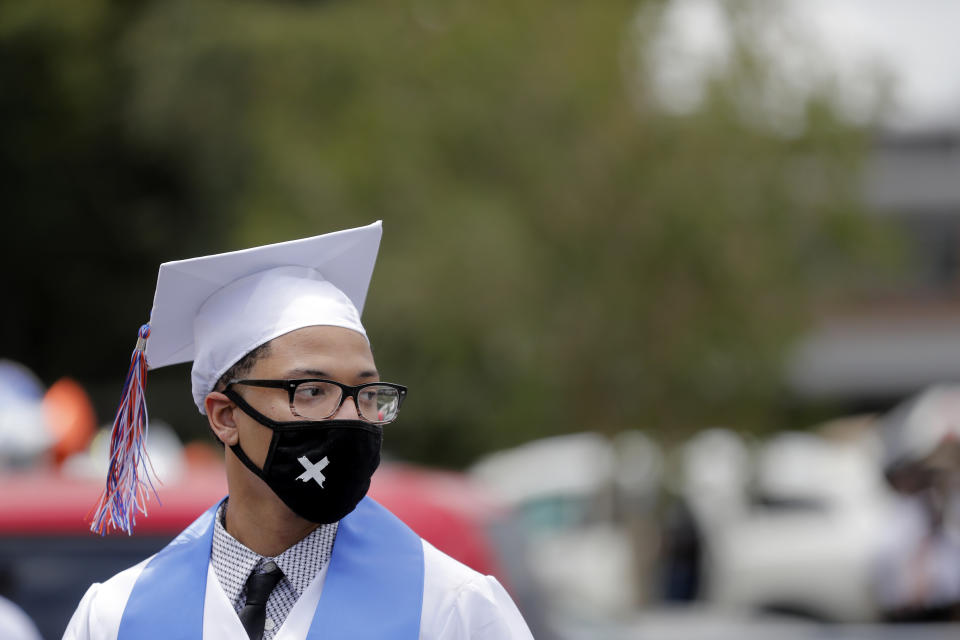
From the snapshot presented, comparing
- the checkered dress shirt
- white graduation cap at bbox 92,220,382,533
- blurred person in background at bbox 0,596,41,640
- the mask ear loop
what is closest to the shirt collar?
the checkered dress shirt

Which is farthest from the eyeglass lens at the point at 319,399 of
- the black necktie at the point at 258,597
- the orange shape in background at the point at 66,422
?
the orange shape in background at the point at 66,422

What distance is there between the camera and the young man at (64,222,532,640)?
213cm

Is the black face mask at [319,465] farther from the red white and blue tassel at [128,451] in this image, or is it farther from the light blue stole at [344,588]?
the red white and blue tassel at [128,451]

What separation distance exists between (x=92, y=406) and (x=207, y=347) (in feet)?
44.0

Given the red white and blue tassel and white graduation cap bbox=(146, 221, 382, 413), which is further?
the red white and blue tassel

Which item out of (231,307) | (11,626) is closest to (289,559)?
(231,307)

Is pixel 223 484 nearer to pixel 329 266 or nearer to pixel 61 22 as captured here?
pixel 329 266

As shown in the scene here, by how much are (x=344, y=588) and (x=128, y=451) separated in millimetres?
605

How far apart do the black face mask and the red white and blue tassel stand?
38 centimetres

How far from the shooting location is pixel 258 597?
2184 millimetres

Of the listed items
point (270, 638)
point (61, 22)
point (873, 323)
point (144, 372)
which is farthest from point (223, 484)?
point (873, 323)

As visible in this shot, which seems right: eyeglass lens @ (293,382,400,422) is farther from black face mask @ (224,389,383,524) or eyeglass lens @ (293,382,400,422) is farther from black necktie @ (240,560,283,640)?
black necktie @ (240,560,283,640)

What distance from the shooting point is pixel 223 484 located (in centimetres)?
462

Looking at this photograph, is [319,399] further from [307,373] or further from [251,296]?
[251,296]
